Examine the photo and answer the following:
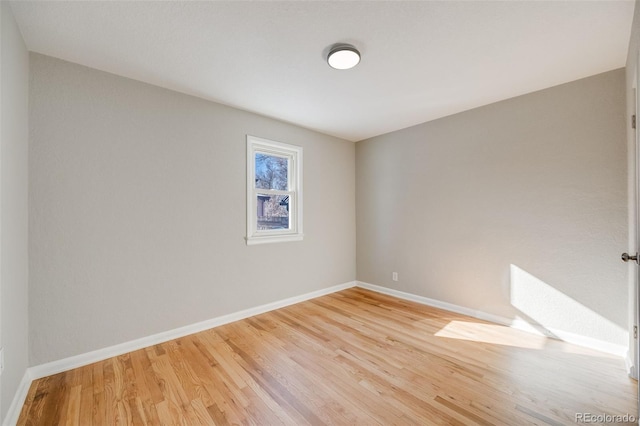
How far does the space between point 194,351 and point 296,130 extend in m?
2.92

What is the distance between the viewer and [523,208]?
2.78 meters

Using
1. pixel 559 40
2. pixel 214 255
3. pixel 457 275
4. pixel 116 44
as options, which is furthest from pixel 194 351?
pixel 559 40

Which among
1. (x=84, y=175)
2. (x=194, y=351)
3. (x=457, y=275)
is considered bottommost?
(x=194, y=351)

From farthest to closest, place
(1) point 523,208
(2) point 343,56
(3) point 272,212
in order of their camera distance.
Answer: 1. (3) point 272,212
2. (1) point 523,208
3. (2) point 343,56

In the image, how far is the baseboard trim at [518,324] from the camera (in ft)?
7.53

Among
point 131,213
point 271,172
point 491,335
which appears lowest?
point 491,335

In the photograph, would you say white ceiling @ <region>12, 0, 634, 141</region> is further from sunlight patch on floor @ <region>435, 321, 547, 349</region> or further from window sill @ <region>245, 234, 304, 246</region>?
sunlight patch on floor @ <region>435, 321, 547, 349</region>

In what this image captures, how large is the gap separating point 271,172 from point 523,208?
9.84 feet

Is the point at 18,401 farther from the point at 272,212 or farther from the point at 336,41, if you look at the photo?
the point at 336,41

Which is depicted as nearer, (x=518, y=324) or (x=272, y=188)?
(x=518, y=324)

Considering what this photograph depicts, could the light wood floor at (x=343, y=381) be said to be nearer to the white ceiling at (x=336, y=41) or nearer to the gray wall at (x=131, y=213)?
the gray wall at (x=131, y=213)

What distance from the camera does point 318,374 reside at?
2.02 m

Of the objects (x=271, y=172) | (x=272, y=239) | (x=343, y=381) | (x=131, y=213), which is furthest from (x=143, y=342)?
(x=271, y=172)

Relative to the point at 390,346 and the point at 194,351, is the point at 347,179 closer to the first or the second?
the point at 390,346
